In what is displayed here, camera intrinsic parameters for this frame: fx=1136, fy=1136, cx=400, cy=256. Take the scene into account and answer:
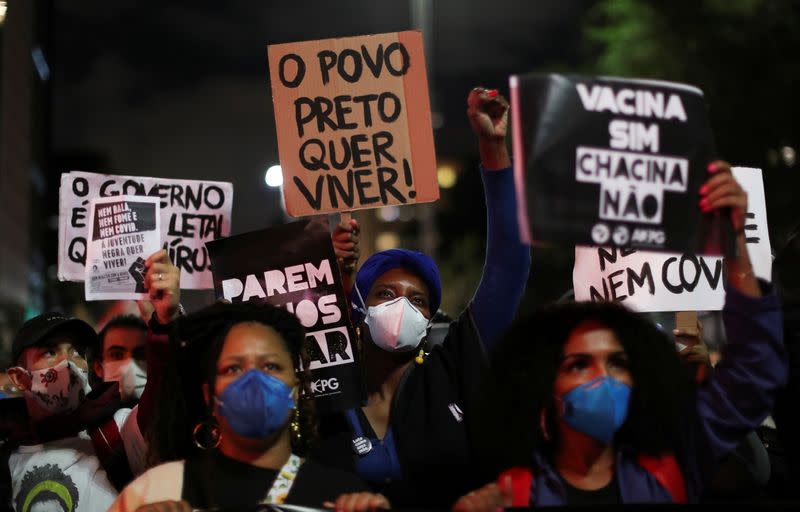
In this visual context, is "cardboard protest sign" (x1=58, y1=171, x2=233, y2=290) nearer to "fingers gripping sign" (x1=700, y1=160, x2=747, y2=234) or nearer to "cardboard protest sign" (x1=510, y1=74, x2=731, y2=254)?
"cardboard protest sign" (x1=510, y1=74, x2=731, y2=254)

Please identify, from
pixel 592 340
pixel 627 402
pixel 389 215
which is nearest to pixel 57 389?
pixel 592 340

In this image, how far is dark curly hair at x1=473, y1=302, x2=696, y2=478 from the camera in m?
Answer: 3.54

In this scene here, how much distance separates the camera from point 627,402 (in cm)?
342

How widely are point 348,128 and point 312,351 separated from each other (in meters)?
1.04

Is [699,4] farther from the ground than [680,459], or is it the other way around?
[699,4]

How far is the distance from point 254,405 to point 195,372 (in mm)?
513

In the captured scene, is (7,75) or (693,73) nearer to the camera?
(693,73)

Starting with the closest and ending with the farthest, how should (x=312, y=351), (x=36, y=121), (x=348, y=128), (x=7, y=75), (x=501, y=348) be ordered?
(x=501, y=348), (x=312, y=351), (x=348, y=128), (x=7, y=75), (x=36, y=121)

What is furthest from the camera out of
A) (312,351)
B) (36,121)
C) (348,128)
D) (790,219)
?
(36,121)

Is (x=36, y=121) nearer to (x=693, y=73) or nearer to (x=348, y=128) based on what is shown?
(x=693, y=73)

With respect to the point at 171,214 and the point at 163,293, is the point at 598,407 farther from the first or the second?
the point at 171,214

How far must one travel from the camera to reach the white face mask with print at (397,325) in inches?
177

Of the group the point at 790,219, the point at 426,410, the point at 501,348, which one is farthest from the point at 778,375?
the point at 790,219

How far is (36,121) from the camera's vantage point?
3553cm
